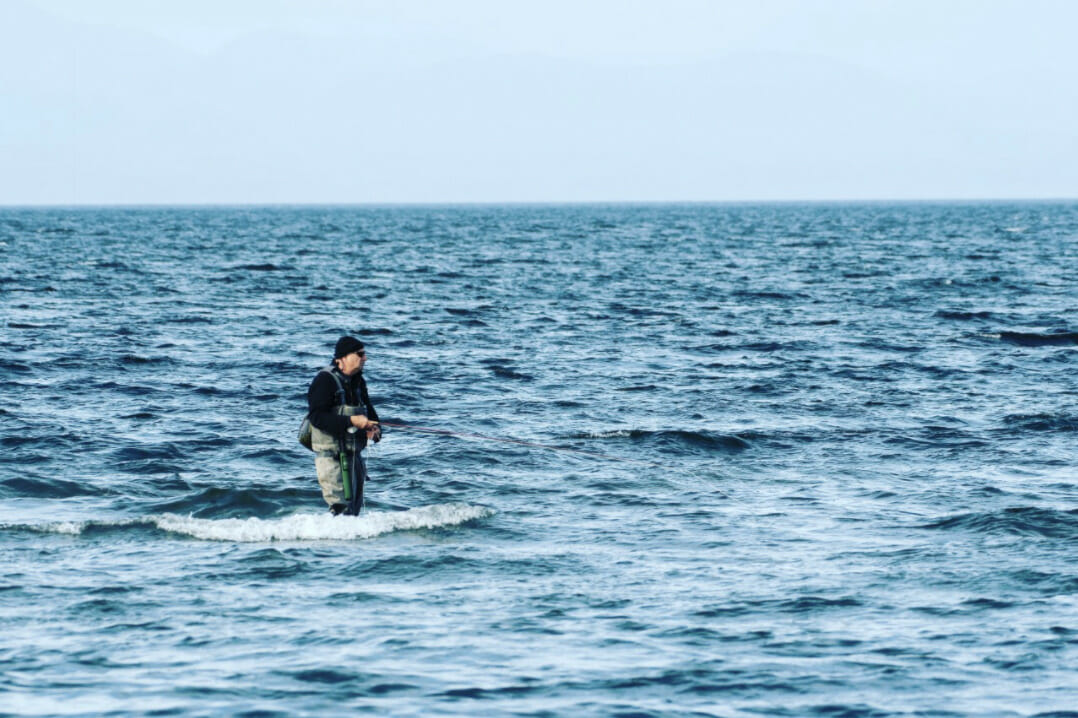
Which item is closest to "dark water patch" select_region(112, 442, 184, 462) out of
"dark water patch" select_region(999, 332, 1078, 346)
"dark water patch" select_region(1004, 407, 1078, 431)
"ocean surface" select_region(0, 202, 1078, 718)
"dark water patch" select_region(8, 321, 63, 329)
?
"ocean surface" select_region(0, 202, 1078, 718)

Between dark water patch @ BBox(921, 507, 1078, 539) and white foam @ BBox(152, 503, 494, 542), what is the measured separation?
5197 mm

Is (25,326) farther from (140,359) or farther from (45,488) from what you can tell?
(45,488)

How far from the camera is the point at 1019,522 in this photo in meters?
15.0

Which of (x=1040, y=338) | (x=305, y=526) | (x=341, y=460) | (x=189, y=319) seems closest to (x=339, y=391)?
(x=341, y=460)

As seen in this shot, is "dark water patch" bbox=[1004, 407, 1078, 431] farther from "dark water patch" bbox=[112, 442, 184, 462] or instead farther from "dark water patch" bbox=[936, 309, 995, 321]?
"dark water patch" bbox=[936, 309, 995, 321]

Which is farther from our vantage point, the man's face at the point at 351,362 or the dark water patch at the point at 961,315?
the dark water patch at the point at 961,315

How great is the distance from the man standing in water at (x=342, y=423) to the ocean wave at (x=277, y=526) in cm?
25

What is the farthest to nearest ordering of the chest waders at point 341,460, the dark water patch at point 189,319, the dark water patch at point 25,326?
the dark water patch at point 189,319, the dark water patch at point 25,326, the chest waders at point 341,460

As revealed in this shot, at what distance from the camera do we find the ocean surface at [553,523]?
10.2m

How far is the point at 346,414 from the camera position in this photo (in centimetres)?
1396

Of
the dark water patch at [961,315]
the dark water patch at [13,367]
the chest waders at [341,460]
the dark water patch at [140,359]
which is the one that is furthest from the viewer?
the dark water patch at [961,315]

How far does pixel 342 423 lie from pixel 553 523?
9.20 feet

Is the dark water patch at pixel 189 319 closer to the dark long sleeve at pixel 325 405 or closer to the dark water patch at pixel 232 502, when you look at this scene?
the dark water patch at pixel 232 502

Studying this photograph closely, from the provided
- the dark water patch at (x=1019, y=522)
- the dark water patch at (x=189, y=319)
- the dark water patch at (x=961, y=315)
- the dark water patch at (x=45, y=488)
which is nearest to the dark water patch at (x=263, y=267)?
the dark water patch at (x=189, y=319)
